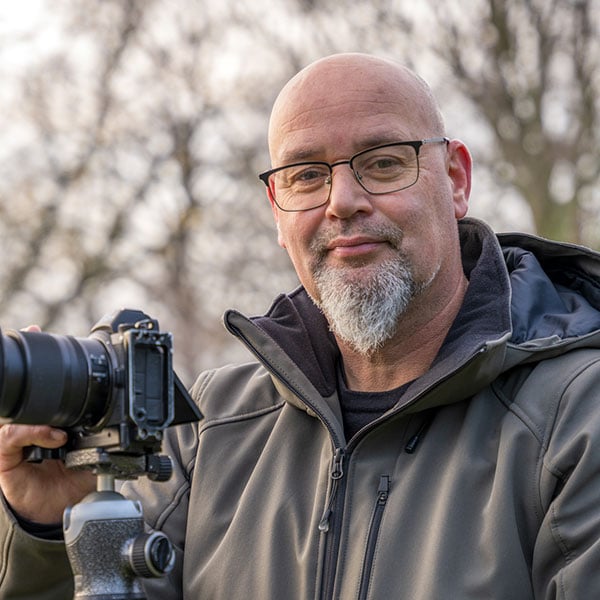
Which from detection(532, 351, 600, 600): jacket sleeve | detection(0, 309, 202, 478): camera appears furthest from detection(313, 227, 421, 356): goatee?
detection(0, 309, 202, 478): camera

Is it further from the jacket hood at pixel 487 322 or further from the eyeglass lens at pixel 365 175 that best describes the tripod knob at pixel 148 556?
the eyeglass lens at pixel 365 175

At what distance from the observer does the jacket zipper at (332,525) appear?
2863 mm

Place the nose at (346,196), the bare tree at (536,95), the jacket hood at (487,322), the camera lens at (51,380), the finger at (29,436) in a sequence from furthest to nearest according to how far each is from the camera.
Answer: the bare tree at (536,95), the nose at (346,196), the jacket hood at (487,322), the finger at (29,436), the camera lens at (51,380)

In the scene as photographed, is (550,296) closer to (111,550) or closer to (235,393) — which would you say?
(235,393)

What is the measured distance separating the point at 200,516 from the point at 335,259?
862 millimetres

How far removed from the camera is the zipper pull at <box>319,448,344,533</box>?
2.91 m

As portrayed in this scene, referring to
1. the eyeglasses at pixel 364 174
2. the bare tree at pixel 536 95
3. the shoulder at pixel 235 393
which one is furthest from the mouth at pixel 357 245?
the bare tree at pixel 536 95

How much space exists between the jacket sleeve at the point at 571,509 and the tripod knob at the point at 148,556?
905mm

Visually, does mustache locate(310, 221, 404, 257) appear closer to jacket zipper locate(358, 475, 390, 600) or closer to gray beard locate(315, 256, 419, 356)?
gray beard locate(315, 256, 419, 356)

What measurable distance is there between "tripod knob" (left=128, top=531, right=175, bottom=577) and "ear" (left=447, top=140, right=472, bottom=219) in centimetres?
157

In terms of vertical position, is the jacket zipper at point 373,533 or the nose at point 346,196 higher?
the nose at point 346,196

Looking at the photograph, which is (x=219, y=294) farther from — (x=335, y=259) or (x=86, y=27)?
(x=335, y=259)

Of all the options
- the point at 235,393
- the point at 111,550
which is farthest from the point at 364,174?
the point at 111,550

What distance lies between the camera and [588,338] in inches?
115
